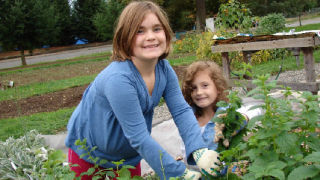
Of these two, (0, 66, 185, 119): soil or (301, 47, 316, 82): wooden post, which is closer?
(301, 47, 316, 82): wooden post

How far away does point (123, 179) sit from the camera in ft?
3.71

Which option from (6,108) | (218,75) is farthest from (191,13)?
(218,75)

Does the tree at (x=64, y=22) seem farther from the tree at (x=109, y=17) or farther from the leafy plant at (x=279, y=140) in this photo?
the leafy plant at (x=279, y=140)

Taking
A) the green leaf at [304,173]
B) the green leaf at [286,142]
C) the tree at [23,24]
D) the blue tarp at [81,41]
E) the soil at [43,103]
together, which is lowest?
the soil at [43,103]

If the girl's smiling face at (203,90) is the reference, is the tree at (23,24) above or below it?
above

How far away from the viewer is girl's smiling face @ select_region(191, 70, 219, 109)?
8.75ft

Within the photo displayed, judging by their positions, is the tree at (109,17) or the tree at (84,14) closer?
the tree at (109,17)

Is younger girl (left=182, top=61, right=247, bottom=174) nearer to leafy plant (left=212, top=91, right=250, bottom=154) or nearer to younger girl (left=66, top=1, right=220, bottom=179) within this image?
younger girl (left=66, top=1, right=220, bottom=179)

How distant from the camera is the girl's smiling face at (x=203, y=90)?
2.67 metres

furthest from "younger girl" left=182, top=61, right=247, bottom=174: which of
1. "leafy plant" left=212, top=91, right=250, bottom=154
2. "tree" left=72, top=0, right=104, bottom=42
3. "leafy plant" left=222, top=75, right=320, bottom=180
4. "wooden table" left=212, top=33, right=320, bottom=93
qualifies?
"tree" left=72, top=0, right=104, bottom=42

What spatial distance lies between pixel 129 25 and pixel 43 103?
20.9ft

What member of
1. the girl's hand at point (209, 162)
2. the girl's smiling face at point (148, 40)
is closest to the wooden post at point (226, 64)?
the girl's smiling face at point (148, 40)

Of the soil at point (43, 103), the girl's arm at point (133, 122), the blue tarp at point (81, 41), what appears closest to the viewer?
the girl's arm at point (133, 122)

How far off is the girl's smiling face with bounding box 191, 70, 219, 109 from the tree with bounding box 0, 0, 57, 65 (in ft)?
62.8
